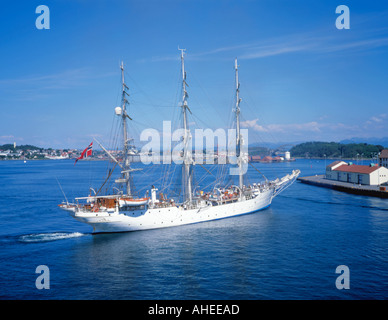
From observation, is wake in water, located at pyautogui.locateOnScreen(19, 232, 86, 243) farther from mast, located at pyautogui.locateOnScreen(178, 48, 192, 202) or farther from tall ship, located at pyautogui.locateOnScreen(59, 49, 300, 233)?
mast, located at pyautogui.locateOnScreen(178, 48, 192, 202)

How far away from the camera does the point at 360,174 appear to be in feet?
194

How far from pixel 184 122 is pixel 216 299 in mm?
23598

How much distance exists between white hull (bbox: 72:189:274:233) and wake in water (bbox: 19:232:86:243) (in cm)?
176

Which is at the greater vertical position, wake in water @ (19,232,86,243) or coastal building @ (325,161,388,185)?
coastal building @ (325,161,388,185)

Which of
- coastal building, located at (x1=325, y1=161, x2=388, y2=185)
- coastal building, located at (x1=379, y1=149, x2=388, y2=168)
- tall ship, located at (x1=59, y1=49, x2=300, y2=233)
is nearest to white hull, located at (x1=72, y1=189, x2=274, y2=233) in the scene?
tall ship, located at (x1=59, y1=49, x2=300, y2=233)

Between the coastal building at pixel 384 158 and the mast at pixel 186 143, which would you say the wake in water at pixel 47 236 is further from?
the coastal building at pixel 384 158

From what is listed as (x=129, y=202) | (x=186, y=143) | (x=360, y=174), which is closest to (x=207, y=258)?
(x=129, y=202)

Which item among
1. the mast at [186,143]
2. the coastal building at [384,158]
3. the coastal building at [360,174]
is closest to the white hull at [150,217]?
the mast at [186,143]

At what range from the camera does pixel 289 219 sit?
3534 centimetres

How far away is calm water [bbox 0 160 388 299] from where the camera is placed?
58.1 feet

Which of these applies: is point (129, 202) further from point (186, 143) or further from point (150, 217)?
point (186, 143)

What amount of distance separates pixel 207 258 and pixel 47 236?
51.5 feet
